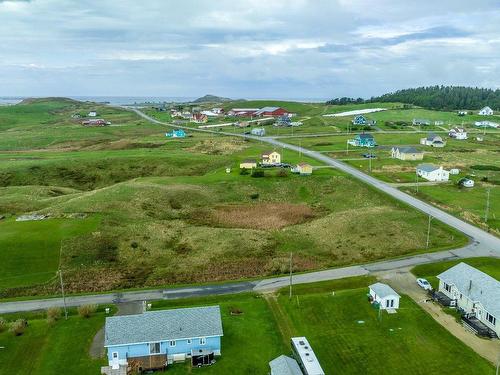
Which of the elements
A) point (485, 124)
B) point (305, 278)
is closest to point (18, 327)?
point (305, 278)

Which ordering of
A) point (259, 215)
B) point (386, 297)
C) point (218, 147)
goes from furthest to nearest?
point (218, 147)
point (259, 215)
point (386, 297)

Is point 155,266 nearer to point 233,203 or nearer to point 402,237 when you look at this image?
point 233,203

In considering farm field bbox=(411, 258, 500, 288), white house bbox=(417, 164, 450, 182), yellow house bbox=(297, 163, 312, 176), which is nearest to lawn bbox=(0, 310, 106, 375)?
farm field bbox=(411, 258, 500, 288)

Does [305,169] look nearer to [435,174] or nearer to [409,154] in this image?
[435,174]

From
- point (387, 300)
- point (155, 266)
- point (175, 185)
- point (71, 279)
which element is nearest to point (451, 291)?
point (387, 300)

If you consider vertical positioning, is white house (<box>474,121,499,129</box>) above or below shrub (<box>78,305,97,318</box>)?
above

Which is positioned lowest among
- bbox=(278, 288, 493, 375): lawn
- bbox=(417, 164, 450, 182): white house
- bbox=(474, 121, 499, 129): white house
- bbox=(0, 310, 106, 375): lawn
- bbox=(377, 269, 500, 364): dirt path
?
bbox=(0, 310, 106, 375): lawn

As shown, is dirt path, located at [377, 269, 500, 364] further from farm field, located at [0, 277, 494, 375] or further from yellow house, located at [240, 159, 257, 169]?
yellow house, located at [240, 159, 257, 169]
